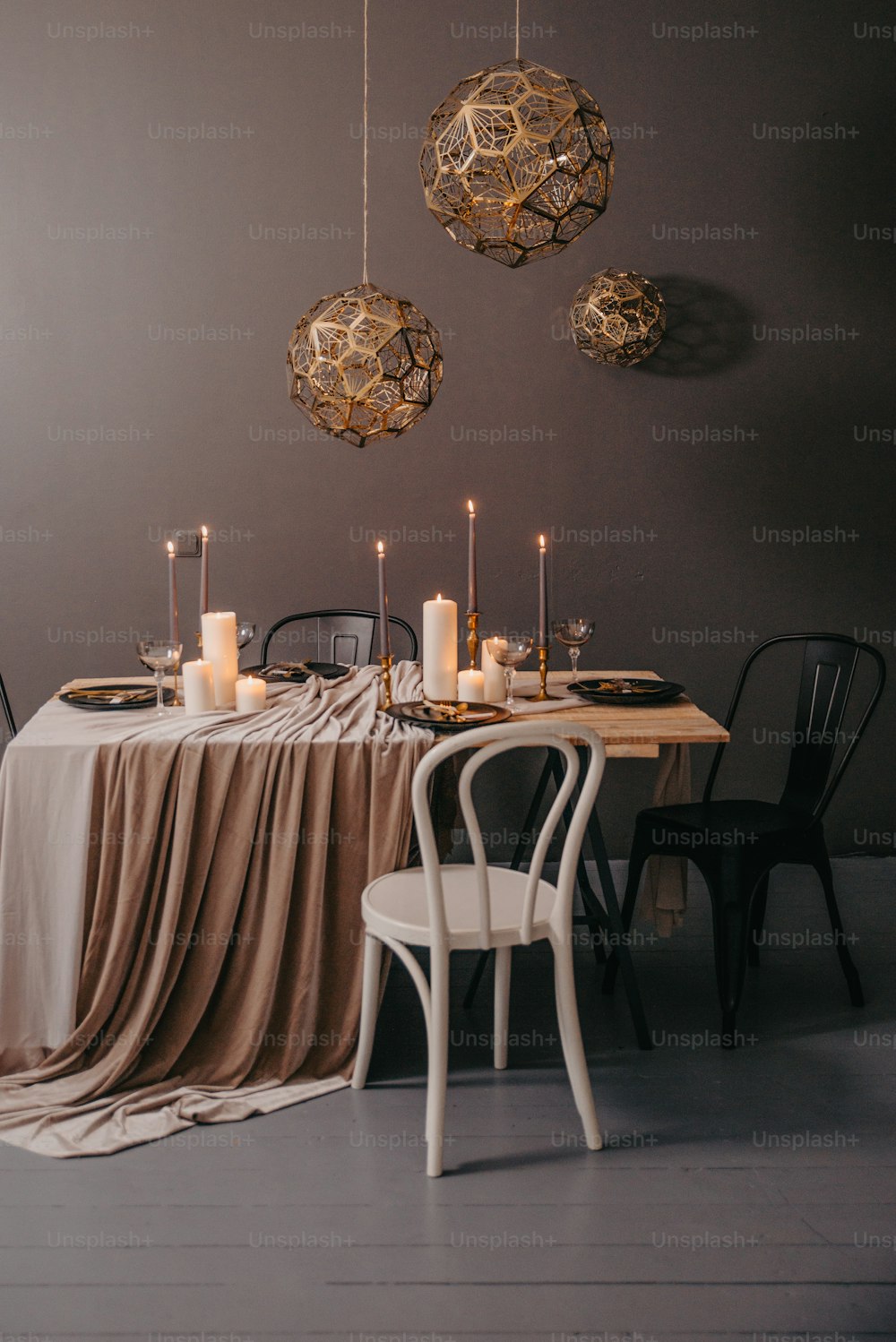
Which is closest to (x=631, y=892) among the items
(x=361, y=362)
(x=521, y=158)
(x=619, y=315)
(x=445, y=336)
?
(x=361, y=362)

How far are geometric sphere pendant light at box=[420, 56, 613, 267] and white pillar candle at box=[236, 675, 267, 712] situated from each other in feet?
3.66

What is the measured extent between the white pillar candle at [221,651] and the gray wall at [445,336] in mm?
1123

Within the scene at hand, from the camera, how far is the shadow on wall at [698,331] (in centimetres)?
367

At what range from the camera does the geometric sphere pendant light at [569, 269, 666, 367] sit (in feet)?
11.5

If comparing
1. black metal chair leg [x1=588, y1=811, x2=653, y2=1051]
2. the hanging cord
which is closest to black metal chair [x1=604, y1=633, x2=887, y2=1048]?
black metal chair leg [x1=588, y1=811, x2=653, y2=1051]

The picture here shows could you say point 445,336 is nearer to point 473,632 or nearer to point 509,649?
point 473,632

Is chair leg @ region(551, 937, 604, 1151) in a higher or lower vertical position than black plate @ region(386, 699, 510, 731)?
lower

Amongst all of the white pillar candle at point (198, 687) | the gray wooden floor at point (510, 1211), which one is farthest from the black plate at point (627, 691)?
the white pillar candle at point (198, 687)

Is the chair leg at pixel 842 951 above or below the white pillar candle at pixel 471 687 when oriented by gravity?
below

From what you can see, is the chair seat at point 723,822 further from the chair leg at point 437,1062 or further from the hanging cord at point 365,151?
the hanging cord at point 365,151

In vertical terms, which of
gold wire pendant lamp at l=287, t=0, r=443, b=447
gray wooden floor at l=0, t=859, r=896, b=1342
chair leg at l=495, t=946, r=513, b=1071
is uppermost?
gold wire pendant lamp at l=287, t=0, r=443, b=447

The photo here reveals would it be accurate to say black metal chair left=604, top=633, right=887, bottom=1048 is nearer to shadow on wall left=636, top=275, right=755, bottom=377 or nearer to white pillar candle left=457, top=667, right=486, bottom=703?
A: white pillar candle left=457, top=667, right=486, bottom=703

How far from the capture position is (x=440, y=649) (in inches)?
102

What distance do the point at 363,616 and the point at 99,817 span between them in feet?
4.58
